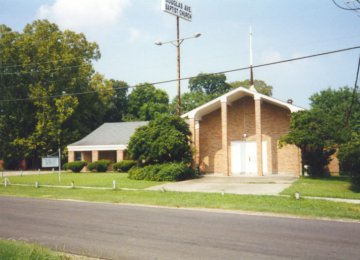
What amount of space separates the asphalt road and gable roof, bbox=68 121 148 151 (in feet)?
81.2

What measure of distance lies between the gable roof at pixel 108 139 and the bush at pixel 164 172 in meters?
11.9

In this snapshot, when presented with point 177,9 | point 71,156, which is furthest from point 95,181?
point 177,9

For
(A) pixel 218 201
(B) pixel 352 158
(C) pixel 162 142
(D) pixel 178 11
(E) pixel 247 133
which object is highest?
(D) pixel 178 11

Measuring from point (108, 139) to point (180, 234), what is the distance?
103ft

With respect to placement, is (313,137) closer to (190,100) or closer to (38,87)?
(38,87)

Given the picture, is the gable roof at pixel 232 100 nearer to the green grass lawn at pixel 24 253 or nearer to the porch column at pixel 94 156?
the porch column at pixel 94 156

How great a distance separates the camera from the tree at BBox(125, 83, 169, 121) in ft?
211

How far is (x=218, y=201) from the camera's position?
1502 cm

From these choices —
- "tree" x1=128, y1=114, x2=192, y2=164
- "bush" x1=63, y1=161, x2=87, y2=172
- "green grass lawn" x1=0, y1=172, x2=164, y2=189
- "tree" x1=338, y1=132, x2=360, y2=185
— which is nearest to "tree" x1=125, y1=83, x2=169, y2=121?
"bush" x1=63, y1=161, x2=87, y2=172

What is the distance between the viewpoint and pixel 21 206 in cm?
1473

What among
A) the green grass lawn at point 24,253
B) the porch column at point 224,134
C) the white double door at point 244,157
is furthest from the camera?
the white double door at point 244,157

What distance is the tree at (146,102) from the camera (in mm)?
64312

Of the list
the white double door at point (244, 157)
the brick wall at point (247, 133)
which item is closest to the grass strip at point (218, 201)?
the brick wall at point (247, 133)

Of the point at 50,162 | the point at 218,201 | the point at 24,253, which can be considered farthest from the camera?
the point at 50,162
